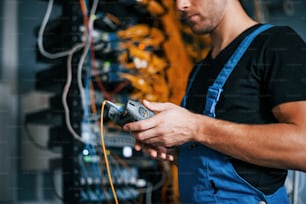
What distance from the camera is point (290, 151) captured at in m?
0.80

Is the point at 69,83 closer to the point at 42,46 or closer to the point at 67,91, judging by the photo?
the point at 67,91

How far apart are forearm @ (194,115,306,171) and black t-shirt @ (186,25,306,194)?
0.06 m

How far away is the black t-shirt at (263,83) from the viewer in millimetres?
833

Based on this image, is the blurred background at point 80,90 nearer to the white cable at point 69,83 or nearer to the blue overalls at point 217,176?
the white cable at point 69,83

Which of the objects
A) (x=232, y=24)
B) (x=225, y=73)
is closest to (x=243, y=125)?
(x=225, y=73)

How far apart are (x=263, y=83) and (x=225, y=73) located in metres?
0.10

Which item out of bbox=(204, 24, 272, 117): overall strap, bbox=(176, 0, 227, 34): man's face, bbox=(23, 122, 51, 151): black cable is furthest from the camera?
bbox=(23, 122, 51, 151): black cable

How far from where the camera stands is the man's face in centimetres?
104

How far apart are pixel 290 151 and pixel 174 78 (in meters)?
1.02

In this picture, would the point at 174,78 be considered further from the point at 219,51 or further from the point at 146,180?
the point at 219,51

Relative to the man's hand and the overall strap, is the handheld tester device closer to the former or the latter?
the man's hand

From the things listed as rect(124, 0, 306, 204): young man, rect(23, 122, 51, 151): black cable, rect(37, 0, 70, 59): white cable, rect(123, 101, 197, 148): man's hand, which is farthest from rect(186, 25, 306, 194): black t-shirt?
rect(23, 122, 51, 151): black cable

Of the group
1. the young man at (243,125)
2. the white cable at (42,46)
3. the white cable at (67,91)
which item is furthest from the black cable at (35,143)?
the young man at (243,125)

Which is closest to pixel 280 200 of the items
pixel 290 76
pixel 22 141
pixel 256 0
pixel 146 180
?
pixel 290 76
